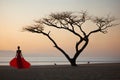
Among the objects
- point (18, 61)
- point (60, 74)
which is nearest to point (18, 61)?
point (18, 61)

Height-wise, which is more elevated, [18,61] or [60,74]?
[18,61]

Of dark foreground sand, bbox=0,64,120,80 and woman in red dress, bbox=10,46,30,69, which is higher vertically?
woman in red dress, bbox=10,46,30,69

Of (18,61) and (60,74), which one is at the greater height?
(18,61)

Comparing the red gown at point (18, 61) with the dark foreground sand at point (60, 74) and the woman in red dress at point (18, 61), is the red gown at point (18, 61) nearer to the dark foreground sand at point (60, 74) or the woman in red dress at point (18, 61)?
the woman in red dress at point (18, 61)

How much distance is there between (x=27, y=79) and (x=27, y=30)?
13.3m

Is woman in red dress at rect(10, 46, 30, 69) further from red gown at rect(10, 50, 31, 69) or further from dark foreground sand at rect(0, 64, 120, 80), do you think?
dark foreground sand at rect(0, 64, 120, 80)

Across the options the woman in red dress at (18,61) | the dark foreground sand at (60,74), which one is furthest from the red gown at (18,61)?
the dark foreground sand at (60,74)

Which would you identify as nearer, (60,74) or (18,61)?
(18,61)

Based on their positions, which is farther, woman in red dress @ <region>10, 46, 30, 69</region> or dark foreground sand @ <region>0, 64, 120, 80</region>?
woman in red dress @ <region>10, 46, 30, 69</region>

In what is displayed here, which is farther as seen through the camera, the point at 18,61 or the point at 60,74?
the point at 60,74

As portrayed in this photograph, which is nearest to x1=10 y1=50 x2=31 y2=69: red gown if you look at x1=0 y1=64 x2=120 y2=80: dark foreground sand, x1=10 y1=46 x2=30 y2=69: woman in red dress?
x1=10 y1=46 x2=30 y2=69: woman in red dress

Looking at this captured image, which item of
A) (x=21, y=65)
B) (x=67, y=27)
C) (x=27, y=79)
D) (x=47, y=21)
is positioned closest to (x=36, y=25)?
(x=47, y=21)

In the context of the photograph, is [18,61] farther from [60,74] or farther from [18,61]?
[60,74]

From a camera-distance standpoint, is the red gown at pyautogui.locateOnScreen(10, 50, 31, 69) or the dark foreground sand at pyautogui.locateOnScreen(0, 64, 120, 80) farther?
the red gown at pyautogui.locateOnScreen(10, 50, 31, 69)
